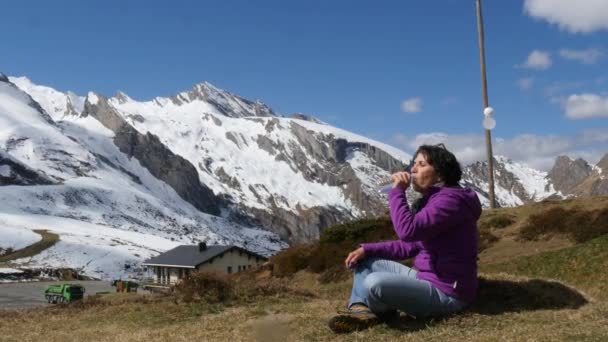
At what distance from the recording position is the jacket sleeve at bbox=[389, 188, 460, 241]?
7246 mm

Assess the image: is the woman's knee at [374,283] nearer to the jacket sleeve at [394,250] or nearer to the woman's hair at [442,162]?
the jacket sleeve at [394,250]

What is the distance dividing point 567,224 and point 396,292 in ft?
Answer: 67.7

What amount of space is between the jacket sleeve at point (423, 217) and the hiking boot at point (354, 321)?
4.40 feet

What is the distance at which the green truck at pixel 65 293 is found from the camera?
2077 inches

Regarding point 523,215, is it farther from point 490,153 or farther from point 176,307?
point 176,307

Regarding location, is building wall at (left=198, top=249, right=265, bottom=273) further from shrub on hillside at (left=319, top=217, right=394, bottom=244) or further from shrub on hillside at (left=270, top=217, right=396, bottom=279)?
shrub on hillside at (left=319, top=217, right=394, bottom=244)

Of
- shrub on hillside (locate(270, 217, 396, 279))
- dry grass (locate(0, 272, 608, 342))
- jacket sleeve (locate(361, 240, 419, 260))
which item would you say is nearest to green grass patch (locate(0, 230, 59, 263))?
shrub on hillside (locate(270, 217, 396, 279))

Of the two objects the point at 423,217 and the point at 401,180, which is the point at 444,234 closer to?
the point at 423,217

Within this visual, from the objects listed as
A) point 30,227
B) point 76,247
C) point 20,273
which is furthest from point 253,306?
point 30,227

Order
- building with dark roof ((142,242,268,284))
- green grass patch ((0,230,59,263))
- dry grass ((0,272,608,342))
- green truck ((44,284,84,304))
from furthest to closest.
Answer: green grass patch ((0,230,59,263))
building with dark roof ((142,242,268,284))
green truck ((44,284,84,304))
dry grass ((0,272,608,342))

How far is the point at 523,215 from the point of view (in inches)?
1203

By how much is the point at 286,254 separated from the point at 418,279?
28290 mm

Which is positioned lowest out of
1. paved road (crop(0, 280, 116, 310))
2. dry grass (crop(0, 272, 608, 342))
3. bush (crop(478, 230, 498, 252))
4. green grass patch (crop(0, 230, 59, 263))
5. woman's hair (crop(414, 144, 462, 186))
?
paved road (crop(0, 280, 116, 310))

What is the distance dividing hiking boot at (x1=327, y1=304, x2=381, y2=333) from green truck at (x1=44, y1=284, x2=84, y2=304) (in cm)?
4902
